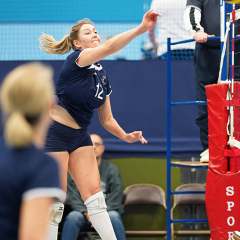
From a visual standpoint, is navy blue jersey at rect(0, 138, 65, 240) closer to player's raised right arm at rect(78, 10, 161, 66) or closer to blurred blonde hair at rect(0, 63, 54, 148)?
blurred blonde hair at rect(0, 63, 54, 148)

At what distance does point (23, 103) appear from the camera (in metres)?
1.26

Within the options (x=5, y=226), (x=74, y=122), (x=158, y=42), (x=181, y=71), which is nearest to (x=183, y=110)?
(x=181, y=71)

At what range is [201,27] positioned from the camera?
3.62 m

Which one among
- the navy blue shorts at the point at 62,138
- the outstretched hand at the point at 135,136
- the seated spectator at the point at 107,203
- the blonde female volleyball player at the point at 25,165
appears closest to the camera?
the blonde female volleyball player at the point at 25,165

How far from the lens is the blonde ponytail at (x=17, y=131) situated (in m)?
1.23

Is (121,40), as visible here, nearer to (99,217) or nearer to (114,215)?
(99,217)

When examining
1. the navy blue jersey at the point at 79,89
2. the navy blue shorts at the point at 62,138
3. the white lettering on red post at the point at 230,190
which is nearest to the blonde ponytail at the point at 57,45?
the navy blue jersey at the point at 79,89

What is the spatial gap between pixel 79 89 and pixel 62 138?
36 cm

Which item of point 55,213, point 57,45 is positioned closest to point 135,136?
point 55,213

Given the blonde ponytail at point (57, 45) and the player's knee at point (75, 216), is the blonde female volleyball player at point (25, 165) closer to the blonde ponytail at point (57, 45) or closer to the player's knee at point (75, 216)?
the blonde ponytail at point (57, 45)

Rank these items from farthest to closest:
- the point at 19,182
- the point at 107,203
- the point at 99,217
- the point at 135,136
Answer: the point at 107,203, the point at 135,136, the point at 99,217, the point at 19,182

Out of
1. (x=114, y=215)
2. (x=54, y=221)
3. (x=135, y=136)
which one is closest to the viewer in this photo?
(x=54, y=221)

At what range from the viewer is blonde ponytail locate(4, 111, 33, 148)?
1230 mm

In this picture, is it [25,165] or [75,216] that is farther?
[75,216]
